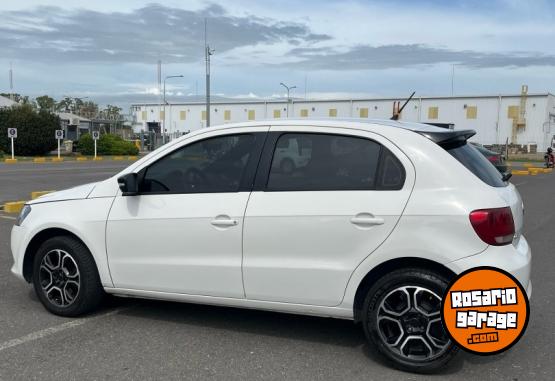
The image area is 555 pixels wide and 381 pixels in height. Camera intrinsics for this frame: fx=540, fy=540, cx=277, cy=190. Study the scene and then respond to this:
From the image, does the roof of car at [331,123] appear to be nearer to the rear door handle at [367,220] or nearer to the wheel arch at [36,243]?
the rear door handle at [367,220]

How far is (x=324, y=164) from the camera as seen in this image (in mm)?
3891

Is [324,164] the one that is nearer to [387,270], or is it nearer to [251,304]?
[387,270]

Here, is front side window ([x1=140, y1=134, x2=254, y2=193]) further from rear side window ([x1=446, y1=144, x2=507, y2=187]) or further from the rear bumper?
the rear bumper

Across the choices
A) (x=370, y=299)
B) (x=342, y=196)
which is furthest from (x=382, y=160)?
(x=370, y=299)

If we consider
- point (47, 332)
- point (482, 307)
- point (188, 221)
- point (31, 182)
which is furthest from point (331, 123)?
point (31, 182)

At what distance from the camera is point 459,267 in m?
3.44

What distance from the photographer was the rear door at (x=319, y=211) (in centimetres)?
364

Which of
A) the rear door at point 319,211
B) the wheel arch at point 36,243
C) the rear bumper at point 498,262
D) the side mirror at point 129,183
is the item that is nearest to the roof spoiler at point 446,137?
the rear door at point 319,211

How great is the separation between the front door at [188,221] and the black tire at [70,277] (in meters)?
0.23

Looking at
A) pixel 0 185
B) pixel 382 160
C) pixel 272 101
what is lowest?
pixel 0 185

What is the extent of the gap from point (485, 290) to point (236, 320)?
2105 millimetres

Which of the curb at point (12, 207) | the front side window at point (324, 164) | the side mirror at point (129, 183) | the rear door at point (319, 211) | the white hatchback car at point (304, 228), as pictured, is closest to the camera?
the white hatchback car at point (304, 228)

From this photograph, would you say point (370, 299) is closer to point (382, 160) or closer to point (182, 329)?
point (382, 160)

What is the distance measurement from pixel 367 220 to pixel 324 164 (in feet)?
1.79
